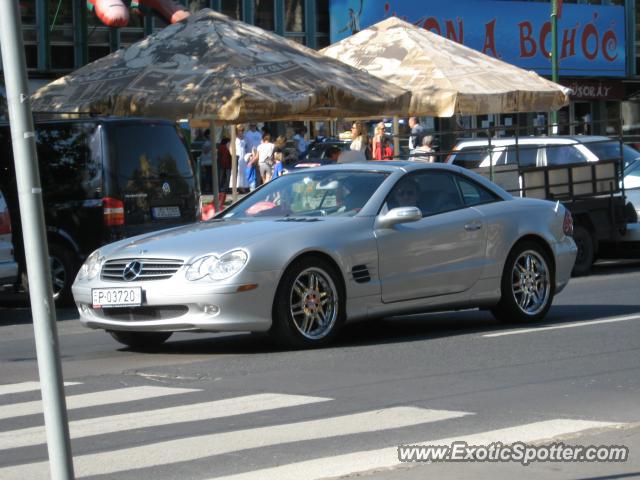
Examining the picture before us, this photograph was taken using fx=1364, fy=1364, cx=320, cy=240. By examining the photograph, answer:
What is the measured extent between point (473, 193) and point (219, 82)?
698cm

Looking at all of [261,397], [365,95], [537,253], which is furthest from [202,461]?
[365,95]

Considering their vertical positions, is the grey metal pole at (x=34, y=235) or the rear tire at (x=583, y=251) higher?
the grey metal pole at (x=34, y=235)

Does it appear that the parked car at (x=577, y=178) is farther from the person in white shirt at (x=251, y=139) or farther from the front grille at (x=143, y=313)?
the person in white shirt at (x=251, y=139)

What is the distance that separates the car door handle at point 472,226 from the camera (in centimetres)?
1182

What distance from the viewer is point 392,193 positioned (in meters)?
11.6

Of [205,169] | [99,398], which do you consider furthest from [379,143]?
[99,398]

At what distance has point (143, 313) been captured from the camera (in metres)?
10.5

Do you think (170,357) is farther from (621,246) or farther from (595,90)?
(595,90)

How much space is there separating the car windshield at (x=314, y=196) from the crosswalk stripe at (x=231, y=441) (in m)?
3.81

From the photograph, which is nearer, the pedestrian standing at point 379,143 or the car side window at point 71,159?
the car side window at point 71,159

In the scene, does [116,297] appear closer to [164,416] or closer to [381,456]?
[164,416]

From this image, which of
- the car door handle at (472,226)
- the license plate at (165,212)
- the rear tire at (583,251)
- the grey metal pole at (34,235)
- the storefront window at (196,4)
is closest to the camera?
the grey metal pole at (34,235)

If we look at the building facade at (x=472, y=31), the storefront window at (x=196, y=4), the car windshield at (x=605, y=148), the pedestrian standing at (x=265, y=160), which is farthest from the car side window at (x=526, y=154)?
the storefront window at (x=196, y=4)

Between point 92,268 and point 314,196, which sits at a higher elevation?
point 314,196
